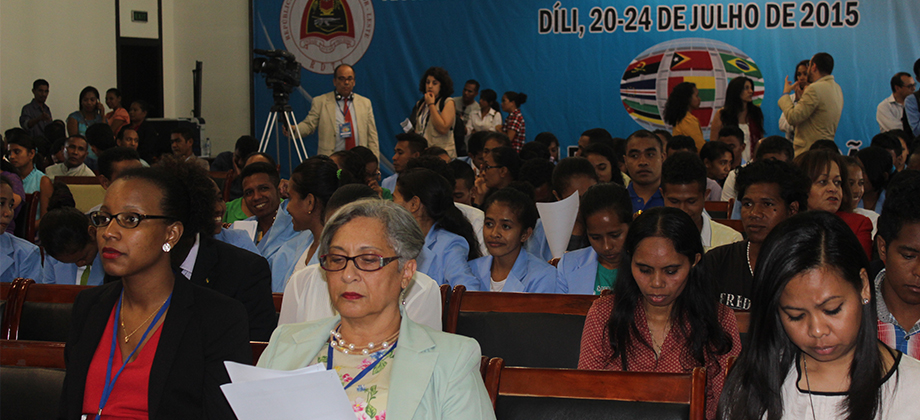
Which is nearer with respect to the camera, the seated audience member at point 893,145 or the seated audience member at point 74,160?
the seated audience member at point 893,145

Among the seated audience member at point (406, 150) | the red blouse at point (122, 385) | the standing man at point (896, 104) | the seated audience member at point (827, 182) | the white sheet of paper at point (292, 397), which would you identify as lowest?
the red blouse at point (122, 385)

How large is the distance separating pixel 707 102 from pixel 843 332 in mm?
7804

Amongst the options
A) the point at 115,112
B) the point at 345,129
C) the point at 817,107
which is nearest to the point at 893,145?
the point at 817,107

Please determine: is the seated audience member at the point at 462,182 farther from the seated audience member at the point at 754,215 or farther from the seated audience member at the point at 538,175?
Result: the seated audience member at the point at 754,215

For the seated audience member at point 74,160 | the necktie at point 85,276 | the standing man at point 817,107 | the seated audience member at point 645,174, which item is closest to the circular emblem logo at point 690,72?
the standing man at point 817,107

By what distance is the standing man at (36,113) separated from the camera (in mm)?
9594

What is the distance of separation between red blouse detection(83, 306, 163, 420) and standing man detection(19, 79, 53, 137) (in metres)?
8.78

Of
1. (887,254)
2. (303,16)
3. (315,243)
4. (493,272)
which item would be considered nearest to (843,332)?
(887,254)

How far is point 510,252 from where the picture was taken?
133 inches

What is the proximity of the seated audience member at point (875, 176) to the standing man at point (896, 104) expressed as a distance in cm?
311

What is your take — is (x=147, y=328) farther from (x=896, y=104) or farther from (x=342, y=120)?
(x=896, y=104)

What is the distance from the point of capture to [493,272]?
3.45m

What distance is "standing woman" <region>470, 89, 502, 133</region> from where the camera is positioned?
353 inches

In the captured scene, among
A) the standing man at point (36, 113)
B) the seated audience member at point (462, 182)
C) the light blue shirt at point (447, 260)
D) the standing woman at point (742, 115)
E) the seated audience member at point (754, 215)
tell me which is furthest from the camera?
the standing man at point (36, 113)
